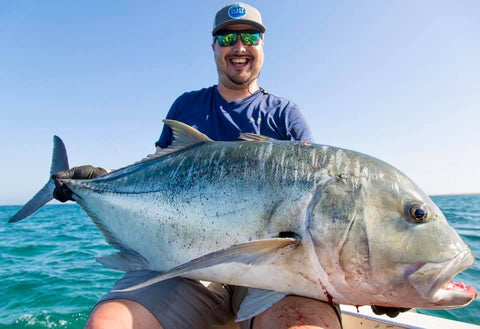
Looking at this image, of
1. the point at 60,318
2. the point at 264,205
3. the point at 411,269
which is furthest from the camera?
the point at 60,318

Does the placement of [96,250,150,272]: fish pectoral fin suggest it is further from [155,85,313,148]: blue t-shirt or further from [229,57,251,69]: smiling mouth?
[229,57,251,69]: smiling mouth

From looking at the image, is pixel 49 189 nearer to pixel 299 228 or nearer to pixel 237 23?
pixel 237 23

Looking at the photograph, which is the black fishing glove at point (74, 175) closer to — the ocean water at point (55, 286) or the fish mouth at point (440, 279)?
the fish mouth at point (440, 279)

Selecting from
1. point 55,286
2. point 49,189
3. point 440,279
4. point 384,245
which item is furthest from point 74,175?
point 55,286

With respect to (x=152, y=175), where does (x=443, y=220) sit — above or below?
below

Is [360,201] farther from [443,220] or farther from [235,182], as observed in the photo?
[235,182]

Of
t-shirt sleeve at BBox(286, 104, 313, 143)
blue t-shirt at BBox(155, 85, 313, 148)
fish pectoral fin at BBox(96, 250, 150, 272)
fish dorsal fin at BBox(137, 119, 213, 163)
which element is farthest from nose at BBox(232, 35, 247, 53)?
fish pectoral fin at BBox(96, 250, 150, 272)

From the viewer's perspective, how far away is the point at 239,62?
3.28 metres

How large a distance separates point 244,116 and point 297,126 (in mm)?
517

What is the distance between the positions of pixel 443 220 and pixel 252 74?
89.4 inches

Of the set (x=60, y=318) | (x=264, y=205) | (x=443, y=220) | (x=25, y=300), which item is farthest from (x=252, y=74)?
(x=25, y=300)

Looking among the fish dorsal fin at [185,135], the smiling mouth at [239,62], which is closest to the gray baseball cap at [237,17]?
the smiling mouth at [239,62]

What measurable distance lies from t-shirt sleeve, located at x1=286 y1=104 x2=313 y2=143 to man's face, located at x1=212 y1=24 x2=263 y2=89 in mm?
561

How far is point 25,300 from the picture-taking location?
21.2 feet
